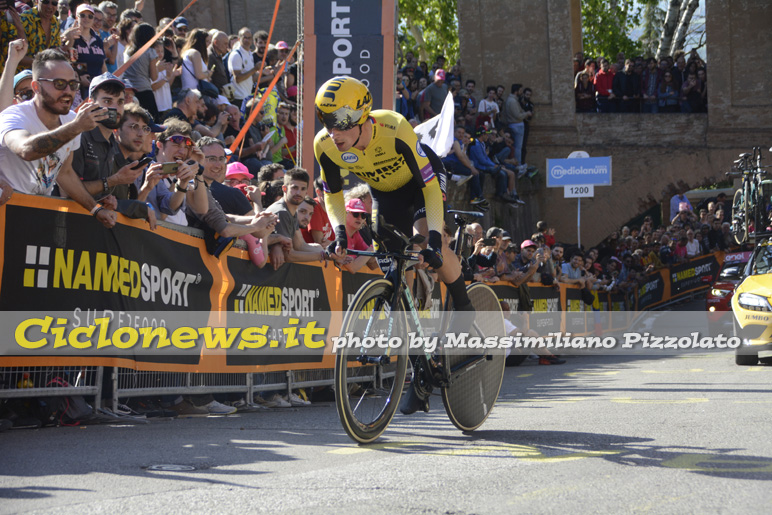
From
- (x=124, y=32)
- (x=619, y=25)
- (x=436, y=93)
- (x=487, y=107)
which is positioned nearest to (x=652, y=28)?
(x=619, y=25)

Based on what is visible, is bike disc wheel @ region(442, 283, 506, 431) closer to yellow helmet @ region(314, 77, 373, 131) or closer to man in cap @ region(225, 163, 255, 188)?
yellow helmet @ region(314, 77, 373, 131)

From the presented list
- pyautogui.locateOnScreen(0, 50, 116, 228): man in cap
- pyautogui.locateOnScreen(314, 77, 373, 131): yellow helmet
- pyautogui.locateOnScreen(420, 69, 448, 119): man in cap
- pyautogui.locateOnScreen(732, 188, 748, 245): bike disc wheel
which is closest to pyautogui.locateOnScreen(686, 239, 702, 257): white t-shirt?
pyautogui.locateOnScreen(732, 188, 748, 245): bike disc wheel

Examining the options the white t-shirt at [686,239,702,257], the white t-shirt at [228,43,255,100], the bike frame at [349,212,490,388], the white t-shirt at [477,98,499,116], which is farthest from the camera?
the white t-shirt at [686,239,702,257]

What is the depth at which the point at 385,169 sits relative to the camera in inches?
231

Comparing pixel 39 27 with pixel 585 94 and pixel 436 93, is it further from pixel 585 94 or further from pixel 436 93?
pixel 585 94

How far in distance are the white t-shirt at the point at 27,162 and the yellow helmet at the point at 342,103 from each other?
6.90 ft

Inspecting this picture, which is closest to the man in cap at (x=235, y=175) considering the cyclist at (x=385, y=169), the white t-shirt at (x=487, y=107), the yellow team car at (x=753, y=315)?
the cyclist at (x=385, y=169)

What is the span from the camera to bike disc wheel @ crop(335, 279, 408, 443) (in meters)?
5.22

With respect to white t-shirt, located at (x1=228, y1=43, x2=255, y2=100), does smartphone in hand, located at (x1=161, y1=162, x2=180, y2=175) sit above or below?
below

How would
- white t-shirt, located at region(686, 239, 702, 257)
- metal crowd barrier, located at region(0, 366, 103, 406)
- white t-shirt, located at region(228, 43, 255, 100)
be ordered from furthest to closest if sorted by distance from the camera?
white t-shirt, located at region(686, 239, 702, 257) → white t-shirt, located at region(228, 43, 255, 100) → metal crowd barrier, located at region(0, 366, 103, 406)

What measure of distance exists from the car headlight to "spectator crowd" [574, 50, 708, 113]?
1922 centimetres

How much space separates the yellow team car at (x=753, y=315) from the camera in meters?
12.3

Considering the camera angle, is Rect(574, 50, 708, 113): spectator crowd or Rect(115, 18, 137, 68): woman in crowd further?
Rect(574, 50, 708, 113): spectator crowd

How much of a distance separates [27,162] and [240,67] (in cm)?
962
